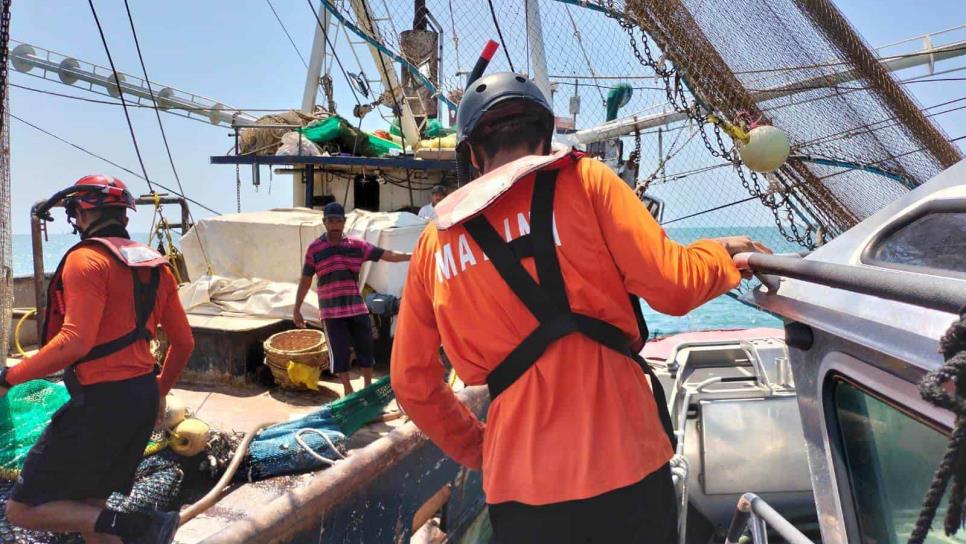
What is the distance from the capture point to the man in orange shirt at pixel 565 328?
1.38 m

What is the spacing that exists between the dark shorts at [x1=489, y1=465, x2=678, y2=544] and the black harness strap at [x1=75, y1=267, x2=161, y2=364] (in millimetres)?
2319

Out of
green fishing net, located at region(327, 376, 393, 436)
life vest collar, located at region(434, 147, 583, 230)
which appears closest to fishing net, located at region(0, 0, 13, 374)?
green fishing net, located at region(327, 376, 393, 436)

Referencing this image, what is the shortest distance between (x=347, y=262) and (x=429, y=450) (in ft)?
11.6

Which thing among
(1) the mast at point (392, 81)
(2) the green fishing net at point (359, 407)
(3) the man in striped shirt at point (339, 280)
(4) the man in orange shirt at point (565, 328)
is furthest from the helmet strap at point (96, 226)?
(1) the mast at point (392, 81)

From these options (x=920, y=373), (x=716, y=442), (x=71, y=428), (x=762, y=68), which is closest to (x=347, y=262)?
(x=71, y=428)

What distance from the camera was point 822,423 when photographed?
1.44m

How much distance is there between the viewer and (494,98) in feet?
5.05

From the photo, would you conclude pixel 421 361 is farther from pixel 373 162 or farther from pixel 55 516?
pixel 373 162

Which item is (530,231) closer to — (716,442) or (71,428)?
(716,442)

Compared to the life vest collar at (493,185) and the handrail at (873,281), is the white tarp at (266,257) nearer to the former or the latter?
the life vest collar at (493,185)

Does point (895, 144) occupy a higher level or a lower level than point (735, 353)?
higher

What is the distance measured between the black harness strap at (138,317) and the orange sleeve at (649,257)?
251 centimetres

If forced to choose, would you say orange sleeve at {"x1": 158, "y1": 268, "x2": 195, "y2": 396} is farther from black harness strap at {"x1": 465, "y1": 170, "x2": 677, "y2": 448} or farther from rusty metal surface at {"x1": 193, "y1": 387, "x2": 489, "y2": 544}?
black harness strap at {"x1": 465, "y1": 170, "x2": 677, "y2": 448}

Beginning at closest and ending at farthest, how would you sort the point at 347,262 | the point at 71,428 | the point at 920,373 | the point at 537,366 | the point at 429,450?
the point at 920,373 → the point at 537,366 → the point at 429,450 → the point at 71,428 → the point at 347,262
